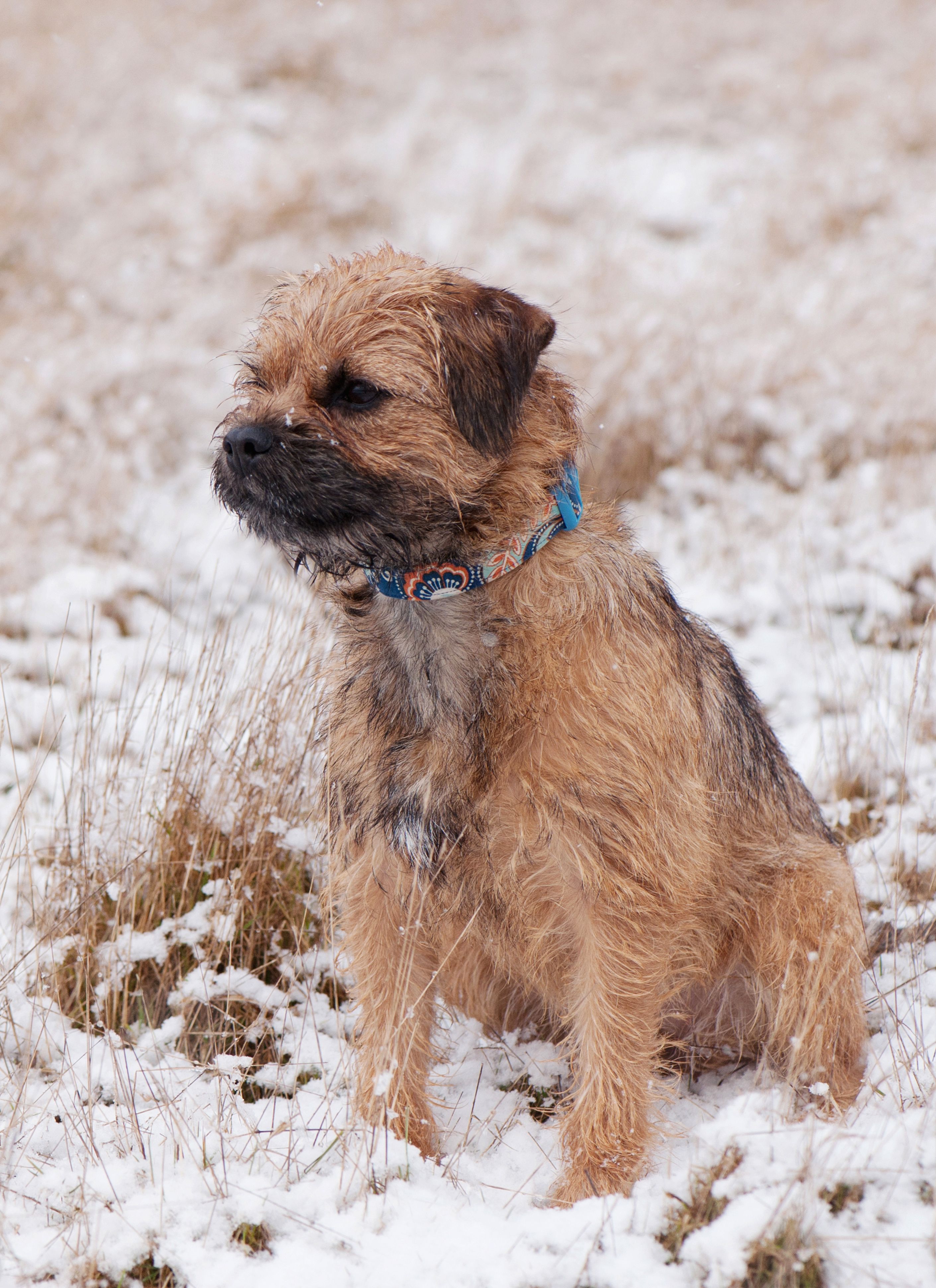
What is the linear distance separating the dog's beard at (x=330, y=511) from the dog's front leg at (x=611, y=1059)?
101cm

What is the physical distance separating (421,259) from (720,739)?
1.55 m

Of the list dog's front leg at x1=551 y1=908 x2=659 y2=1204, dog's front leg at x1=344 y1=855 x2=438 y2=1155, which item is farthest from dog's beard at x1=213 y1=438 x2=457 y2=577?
dog's front leg at x1=551 y1=908 x2=659 y2=1204

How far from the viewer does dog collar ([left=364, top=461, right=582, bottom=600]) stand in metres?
2.78

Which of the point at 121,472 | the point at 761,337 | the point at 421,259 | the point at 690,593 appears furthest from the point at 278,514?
the point at 761,337

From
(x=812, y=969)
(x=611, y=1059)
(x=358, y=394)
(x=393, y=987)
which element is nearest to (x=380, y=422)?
(x=358, y=394)

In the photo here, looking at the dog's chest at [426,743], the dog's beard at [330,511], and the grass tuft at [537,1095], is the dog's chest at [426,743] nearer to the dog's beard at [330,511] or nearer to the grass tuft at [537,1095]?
the dog's beard at [330,511]

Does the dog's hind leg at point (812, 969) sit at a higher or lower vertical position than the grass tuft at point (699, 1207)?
higher

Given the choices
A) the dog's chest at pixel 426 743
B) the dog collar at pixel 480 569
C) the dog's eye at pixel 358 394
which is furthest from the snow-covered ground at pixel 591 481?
the dog's eye at pixel 358 394

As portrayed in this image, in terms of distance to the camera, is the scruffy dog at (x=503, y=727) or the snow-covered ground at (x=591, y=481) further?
the scruffy dog at (x=503, y=727)

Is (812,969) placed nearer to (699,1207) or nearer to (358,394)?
(699,1207)

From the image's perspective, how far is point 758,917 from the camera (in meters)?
3.18

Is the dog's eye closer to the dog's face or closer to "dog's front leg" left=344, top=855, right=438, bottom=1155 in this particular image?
the dog's face

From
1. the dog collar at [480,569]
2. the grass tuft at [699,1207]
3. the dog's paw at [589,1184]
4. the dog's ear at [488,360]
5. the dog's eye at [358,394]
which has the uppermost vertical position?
the dog's ear at [488,360]

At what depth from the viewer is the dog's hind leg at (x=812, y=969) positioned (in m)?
3.03
